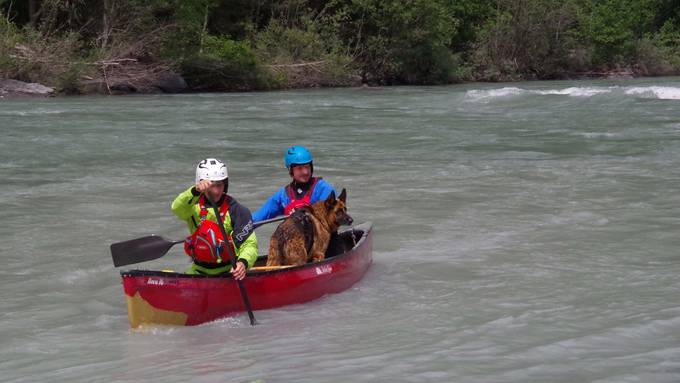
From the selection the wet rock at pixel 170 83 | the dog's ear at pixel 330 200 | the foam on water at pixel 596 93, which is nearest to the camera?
the dog's ear at pixel 330 200

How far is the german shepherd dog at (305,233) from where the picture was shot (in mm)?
6832

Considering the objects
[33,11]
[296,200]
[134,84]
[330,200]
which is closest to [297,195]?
[296,200]

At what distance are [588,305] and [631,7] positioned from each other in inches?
1981

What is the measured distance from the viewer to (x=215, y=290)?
6070 mm

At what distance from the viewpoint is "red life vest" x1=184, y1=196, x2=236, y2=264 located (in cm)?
602

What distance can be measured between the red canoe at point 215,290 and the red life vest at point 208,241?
19 cm

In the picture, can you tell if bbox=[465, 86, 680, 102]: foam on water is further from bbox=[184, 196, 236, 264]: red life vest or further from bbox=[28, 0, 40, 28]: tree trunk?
bbox=[184, 196, 236, 264]: red life vest

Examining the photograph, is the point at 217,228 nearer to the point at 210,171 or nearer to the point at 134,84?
the point at 210,171

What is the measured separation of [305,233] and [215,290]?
1041 millimetres

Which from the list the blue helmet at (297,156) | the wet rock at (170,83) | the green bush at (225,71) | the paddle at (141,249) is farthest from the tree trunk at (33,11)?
the paddle at (141,249)

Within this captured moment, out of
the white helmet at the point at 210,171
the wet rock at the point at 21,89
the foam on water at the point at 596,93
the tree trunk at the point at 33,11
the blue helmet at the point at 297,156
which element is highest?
the tree trunk at the point at 33,11

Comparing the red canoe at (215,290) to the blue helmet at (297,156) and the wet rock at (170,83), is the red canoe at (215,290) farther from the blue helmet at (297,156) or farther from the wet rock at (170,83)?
the wet rock at (170,83)

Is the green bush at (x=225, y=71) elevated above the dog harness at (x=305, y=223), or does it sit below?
below

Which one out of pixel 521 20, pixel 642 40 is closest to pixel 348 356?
pixel 521 20
